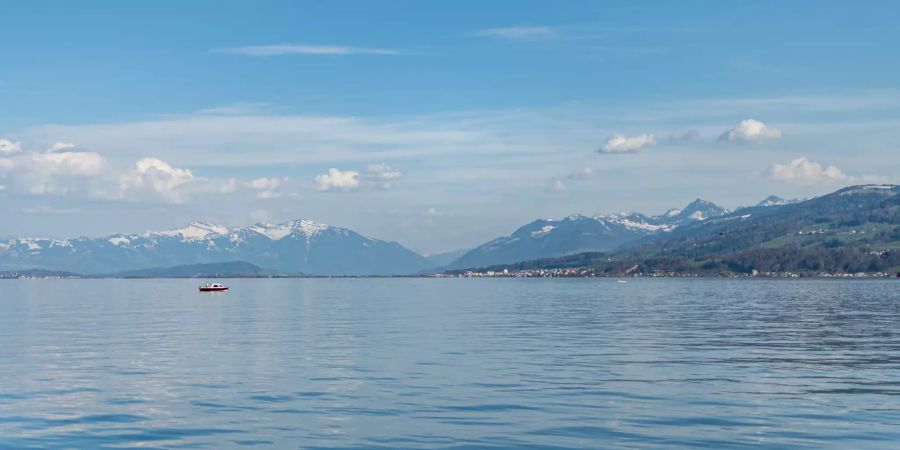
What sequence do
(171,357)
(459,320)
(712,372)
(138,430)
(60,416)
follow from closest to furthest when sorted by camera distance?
(138,430) → (60,416) → (712,372) → (171,357) → (459,320)

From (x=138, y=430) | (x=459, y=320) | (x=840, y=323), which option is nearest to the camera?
(x=138, y=430)

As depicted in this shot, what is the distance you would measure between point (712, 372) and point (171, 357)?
37645 mm

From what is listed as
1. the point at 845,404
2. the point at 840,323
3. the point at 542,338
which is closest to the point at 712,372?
the point at 845,404

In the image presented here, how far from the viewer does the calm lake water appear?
38719 mm

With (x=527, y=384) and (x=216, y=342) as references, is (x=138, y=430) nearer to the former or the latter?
(x=527, y=384)

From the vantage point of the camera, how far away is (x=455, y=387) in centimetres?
5169

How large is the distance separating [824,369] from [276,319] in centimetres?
7300

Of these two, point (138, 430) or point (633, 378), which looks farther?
point (633, 378)

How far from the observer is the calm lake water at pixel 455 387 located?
38719 millimetres

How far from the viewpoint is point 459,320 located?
110 meters

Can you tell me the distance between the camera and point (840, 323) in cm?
10069

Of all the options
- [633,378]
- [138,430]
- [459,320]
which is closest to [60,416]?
[138,430]

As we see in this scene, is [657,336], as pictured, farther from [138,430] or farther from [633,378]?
[138,430]

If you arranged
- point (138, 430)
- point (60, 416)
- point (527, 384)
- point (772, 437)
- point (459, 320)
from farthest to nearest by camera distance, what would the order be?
point (459, 320)
point (527, 384)
point (60, 416)
point (138, 430)
point (772, 437)
